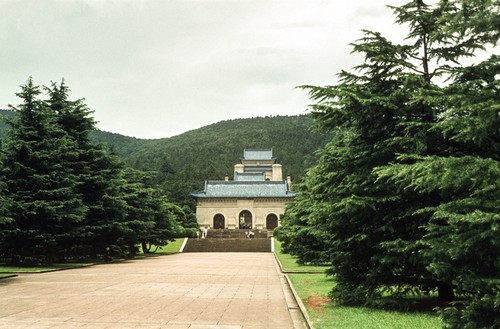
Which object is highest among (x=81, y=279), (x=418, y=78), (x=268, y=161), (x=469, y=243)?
(x=268, y=161)

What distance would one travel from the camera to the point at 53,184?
766 inches

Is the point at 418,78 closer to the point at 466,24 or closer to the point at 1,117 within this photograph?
the point at 466,24

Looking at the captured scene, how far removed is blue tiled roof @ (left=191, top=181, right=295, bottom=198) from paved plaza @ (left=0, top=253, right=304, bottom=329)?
146 ft

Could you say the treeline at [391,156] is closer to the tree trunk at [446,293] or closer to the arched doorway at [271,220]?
the tree trunk at [446,293]

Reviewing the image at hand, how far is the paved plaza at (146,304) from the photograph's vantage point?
23.9 feet

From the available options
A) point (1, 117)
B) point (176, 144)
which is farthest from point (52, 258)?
point (176, 144)

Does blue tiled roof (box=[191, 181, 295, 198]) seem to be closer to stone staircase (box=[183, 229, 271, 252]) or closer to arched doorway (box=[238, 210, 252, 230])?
arched doorway (box=[238, 210, 252, 230])

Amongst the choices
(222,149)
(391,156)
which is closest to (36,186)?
(391,156)

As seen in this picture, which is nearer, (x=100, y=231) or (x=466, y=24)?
(x=466, y=24)

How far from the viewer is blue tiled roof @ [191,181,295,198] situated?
58.7 metres

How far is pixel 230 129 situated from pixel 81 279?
378ft

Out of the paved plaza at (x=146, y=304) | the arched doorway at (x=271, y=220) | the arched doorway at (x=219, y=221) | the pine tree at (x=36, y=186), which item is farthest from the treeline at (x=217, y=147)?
the paved plaza at (x=146, y=304)

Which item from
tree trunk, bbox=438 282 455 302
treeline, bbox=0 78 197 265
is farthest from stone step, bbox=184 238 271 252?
tree trunk, bbox=438 282 455 302

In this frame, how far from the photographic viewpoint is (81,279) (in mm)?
14430
